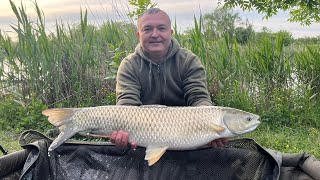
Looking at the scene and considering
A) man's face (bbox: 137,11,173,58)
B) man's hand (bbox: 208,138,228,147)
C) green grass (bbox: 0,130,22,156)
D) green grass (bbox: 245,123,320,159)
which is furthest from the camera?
green grass (bbox: 0,130,22,156)

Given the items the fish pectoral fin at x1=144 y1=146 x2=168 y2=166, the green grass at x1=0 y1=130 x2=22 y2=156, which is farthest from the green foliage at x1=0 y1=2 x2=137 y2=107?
the fish pectoral fin at x1=144 y1=146 x2=168 y2=166

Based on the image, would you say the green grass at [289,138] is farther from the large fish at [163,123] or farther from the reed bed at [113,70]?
the large fish at [163,123]

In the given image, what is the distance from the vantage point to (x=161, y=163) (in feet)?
6.34

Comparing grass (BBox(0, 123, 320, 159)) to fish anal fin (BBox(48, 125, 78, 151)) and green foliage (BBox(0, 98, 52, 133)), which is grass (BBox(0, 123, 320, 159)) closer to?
green foliage (BBox(0, 98, 52, 133))

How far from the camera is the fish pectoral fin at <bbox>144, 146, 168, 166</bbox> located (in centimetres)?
167

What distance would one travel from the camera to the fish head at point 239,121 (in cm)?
168

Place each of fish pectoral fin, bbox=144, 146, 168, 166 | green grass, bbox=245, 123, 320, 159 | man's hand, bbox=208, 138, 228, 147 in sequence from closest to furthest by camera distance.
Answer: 1. fish pectoral fin, bbox=144, 146, 168, 166
2. man's hand, bbox=208, 138, 228, 147
3. green grass, bbox=245, 123, 320, 159

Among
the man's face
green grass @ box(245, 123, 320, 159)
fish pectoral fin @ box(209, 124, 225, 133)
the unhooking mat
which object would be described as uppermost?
the man's face

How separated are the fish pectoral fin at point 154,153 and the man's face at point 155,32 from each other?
2.06ft

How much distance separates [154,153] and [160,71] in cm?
68

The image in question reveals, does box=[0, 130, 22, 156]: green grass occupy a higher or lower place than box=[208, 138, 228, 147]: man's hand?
lower

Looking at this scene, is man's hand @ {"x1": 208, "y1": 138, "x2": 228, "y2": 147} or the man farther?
the man

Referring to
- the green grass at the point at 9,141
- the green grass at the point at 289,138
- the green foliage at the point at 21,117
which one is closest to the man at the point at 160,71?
the green grass at the point at 289,138

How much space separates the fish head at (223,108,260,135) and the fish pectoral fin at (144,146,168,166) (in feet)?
0.85
